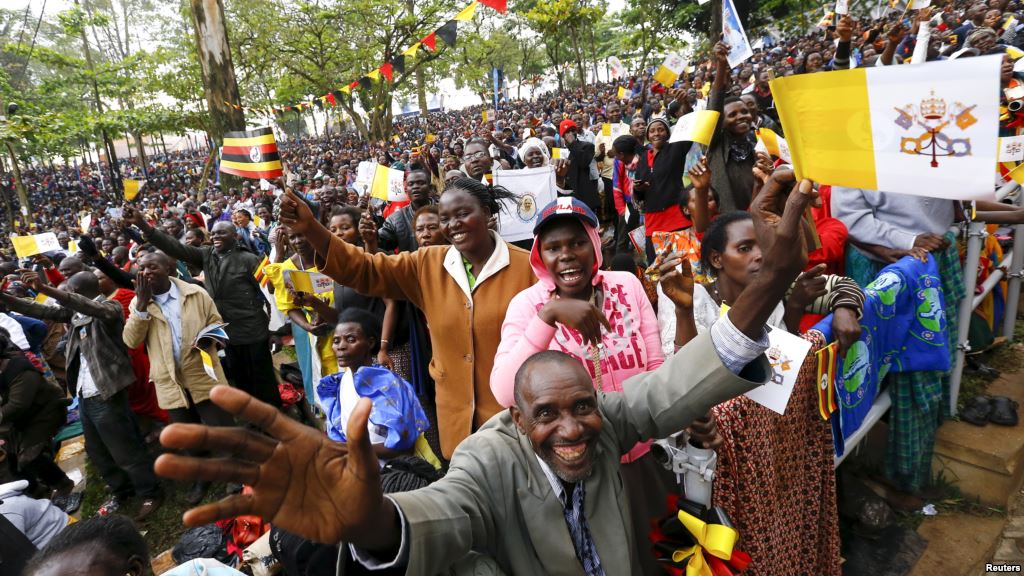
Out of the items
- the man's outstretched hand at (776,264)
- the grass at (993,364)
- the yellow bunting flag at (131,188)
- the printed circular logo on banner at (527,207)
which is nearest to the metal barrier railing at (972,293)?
the grass at (993,364)

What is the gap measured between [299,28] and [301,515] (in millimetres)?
23651

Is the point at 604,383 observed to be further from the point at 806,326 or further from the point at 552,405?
the point at 806,326

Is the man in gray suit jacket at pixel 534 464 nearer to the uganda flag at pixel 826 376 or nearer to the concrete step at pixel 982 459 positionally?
the uganda flag at pixel 826 376

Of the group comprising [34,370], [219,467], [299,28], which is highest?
[299,28]

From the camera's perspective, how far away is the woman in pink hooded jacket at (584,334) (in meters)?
1.78

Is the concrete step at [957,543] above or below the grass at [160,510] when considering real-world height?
above

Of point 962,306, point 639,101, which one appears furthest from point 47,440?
point 639,101

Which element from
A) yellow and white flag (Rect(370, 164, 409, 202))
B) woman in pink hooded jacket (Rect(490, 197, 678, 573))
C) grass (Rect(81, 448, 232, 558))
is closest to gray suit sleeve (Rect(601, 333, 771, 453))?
woman in pink hooded jacket (Rect(490, 197, 678, 573))

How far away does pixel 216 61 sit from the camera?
32.5 ft

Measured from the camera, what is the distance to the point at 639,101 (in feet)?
50.8

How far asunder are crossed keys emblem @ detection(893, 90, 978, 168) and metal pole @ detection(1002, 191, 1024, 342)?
3.46 meters

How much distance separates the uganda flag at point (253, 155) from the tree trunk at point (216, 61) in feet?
27.2

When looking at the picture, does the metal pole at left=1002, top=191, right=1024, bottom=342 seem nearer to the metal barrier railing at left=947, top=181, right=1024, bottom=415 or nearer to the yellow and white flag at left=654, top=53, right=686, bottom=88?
the metal barrier railing at left=947, top=181, right=1024, bottom=415

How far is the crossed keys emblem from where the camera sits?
3.84 feet
